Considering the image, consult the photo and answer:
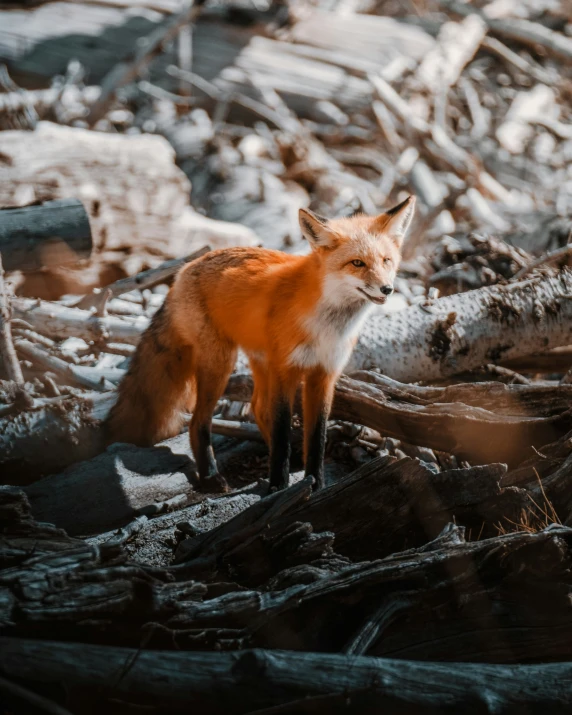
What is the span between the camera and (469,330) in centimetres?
569

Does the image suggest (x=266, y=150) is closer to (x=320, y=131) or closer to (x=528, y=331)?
(x=320, y=131)

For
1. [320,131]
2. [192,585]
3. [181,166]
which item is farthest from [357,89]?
[192,585]

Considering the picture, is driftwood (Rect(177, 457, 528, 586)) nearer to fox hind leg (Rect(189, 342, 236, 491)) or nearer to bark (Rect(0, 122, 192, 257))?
fox hind leg (Rect(189, 342, 236, 491))

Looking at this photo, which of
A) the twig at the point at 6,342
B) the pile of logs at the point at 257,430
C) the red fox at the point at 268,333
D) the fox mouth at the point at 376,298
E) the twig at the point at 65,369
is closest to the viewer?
the pile of logs at the point at 257,430

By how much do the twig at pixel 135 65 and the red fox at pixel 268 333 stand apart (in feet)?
23.0

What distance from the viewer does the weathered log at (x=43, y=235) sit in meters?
A: 5.67

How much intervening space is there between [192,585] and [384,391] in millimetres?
2292

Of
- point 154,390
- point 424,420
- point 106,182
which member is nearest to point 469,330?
point 424,420

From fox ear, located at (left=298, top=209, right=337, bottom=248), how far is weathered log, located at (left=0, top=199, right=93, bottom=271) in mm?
2253

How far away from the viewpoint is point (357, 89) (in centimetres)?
1323

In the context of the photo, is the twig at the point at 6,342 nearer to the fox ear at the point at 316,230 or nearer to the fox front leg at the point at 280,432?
the fox front leg at the point at 280,432

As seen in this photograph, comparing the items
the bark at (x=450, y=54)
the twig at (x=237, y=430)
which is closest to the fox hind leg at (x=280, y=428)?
the twig at (x=237, y=430)

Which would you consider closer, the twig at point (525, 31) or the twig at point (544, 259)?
the twig at point (544, 259)

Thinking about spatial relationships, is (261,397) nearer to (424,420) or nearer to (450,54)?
(424,420)
